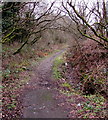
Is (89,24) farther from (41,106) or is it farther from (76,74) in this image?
(76,74)

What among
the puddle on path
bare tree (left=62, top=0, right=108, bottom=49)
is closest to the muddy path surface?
the puddle on path

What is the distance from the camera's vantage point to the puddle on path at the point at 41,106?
5.49 metres

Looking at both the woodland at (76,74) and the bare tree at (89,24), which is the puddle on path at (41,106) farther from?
the bare tree at (89,24)

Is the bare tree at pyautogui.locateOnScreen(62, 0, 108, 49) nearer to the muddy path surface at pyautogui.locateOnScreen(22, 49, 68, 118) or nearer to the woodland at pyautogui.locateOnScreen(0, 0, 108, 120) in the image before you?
the woodland at pyautogui.locateOnScreen(0, 0, 108, 120)

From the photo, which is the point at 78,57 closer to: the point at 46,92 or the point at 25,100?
the point at 46,92

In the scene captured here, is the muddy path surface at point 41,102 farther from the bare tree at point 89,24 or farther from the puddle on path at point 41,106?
the bare tree at point 89,24

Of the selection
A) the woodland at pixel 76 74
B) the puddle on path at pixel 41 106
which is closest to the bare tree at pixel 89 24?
the woodland at pixel 76 74

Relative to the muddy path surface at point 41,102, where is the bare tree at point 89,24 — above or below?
above

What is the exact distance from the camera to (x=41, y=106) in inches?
245

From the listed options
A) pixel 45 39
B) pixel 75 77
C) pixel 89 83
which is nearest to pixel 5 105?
pixel 89 83

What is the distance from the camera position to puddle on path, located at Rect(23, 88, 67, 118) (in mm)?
5492

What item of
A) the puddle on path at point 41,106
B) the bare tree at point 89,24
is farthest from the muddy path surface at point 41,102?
the bare tree at point 89,24

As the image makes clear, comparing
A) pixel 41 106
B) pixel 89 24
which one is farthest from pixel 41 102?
pixel 89 24

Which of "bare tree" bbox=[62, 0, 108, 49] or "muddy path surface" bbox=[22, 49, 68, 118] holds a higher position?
"bare tree" bbox=[62, 0, 108, 49]
